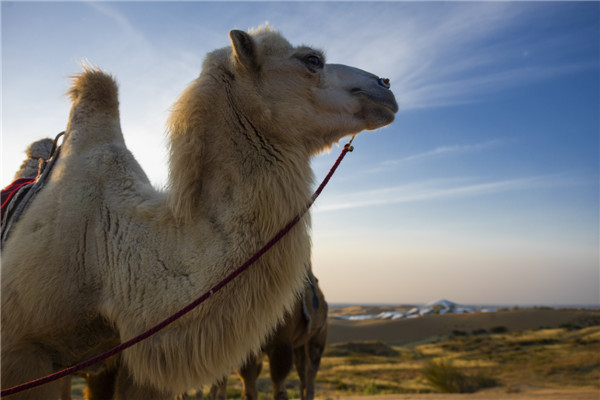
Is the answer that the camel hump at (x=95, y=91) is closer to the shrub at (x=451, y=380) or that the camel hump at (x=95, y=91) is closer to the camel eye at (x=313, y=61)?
the camel eye at (x=313, y=61)

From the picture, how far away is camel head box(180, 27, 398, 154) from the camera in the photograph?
255cm

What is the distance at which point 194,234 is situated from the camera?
2.37 metres

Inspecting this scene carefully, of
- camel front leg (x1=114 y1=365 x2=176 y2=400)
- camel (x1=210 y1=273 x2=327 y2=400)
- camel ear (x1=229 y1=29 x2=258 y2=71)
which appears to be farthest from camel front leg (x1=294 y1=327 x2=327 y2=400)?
camel ear (x1=229 y1=29 x2=258 y2=71)

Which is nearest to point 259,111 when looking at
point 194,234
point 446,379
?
point 194,234

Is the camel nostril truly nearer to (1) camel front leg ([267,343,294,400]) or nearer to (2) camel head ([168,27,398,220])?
(2) camel head ([168,27,398,220])

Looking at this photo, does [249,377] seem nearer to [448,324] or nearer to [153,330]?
[153,330]

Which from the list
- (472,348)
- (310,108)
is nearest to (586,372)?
(472,348)

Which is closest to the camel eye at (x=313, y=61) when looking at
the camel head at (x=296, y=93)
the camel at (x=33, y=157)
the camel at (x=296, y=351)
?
the camel head at (x=296, y=93)

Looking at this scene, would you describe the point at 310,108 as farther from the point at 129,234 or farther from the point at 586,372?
the point at 586,372

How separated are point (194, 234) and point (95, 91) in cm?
187

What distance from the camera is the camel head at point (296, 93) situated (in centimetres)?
255

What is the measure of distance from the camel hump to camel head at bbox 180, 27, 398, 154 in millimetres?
1209

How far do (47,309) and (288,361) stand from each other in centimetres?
497

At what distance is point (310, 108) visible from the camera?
8.55ft
